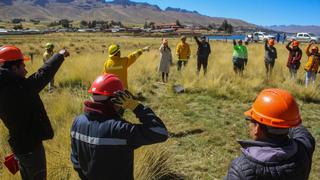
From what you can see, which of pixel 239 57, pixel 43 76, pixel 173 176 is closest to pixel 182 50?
pixel 239 57

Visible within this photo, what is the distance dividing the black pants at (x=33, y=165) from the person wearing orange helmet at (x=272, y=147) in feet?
7.62

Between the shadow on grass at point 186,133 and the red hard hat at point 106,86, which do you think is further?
the shadow on grass at point 186,133

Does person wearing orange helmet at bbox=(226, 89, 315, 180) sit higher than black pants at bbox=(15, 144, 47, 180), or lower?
higher

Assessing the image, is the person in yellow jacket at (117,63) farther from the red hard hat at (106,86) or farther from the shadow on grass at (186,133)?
the red hard hat at (106,86)

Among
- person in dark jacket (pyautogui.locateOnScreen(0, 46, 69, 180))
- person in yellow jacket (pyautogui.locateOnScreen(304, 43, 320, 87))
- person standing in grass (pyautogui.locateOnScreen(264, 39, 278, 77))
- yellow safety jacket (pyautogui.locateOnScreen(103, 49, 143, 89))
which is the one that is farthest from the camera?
person standing in grass (pyautogui.locateOnScreen(264, 39, 278, 77))

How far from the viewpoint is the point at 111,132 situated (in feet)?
9.85

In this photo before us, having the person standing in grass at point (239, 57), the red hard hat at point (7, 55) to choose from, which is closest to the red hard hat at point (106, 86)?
the red hard hat at point (7, 55)

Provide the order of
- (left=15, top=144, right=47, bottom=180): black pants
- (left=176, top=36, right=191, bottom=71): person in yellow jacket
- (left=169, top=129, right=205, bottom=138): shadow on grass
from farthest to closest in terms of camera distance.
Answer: (left=176, top=36, right=191, bottom=71): person in yellow jacket, (left=169, top=129, right=205, bottom=138): shadow on grass, (left=15, top=144, right=47, bottom=180): black pants

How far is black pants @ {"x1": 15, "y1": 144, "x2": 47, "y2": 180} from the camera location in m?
4.07

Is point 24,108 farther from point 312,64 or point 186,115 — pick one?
point 312,64

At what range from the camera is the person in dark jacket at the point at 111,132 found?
3.00m

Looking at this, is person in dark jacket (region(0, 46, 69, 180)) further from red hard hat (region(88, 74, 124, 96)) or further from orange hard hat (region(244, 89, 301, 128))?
orange hard hat (region(244, 89, 301, 128))

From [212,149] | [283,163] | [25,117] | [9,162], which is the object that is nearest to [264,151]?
[283,163]

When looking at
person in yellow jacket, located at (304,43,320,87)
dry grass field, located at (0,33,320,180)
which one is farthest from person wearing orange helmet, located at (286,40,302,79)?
person in yellow jacket, located at (304,43,320,87)
